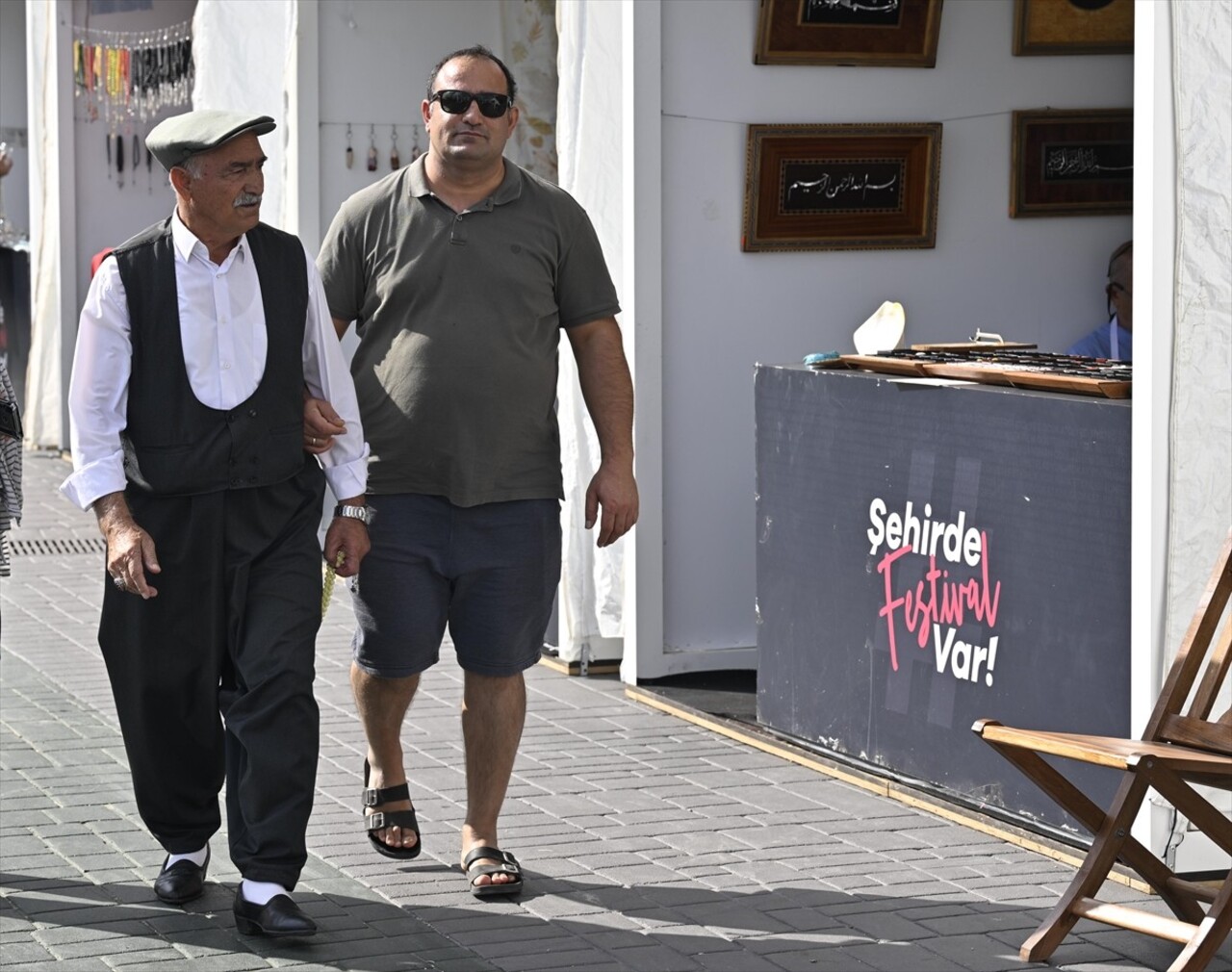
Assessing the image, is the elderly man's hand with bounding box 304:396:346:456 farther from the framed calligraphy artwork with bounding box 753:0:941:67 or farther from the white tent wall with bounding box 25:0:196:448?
the white tent wall with bounding box 25:0:196:448

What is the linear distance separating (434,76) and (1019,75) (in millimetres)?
3507

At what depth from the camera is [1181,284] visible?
5047mm

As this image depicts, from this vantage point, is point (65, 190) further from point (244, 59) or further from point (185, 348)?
point (185, 348)

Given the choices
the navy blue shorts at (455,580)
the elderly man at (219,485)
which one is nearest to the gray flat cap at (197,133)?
the elderly man at (219,485)

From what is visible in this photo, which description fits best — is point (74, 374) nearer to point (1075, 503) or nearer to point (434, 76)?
point (434, 76)

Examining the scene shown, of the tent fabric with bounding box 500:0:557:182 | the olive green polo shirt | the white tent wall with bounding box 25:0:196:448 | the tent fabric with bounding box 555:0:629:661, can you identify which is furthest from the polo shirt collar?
the white tent wall with bounding box 25:0:196:448

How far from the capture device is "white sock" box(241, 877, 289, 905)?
4695 mm

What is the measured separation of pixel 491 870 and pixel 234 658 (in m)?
0.84

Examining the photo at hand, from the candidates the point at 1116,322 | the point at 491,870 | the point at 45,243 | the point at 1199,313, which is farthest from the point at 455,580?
the point at 45,243

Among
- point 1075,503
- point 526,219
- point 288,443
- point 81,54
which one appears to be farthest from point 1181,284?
point 81,54

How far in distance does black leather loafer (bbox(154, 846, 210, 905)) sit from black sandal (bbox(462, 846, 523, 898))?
65cm

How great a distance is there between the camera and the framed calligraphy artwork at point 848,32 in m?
7.56

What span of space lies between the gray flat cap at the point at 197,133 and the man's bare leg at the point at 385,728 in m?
1.42

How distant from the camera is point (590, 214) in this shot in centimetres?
773
